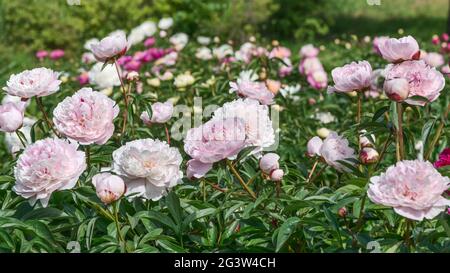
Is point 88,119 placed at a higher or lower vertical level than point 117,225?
higher

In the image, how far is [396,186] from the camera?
1.31 meters

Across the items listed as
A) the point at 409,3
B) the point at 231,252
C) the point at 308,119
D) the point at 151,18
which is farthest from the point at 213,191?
the point at 409,3

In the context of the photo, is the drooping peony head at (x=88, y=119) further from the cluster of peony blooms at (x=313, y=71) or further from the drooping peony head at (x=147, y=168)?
the cluster of peony blooms at (x=313, y=71)

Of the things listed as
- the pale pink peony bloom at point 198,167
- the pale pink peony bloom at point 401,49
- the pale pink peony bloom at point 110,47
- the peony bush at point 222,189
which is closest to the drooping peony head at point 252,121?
the peony bush at point 222,189

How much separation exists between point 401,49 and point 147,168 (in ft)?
2.10

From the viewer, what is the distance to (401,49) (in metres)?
1.59

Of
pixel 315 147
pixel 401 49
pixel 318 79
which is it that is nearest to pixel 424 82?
pixel 401 49

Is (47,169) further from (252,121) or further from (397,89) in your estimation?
(397,89)

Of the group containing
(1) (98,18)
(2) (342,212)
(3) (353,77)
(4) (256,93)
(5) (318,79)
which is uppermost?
(3) (353,77)

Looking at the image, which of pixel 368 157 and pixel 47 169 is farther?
pixel 368 157

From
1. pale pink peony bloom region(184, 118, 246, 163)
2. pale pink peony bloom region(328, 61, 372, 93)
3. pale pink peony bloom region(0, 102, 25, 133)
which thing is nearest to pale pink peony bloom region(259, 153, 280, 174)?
pale pink peony bloom region(184, 118, 246, 163)

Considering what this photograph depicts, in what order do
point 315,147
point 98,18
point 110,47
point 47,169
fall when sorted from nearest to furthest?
1. point 47,169
2. point 315,147
3. point 110,47
4. point 98,18
